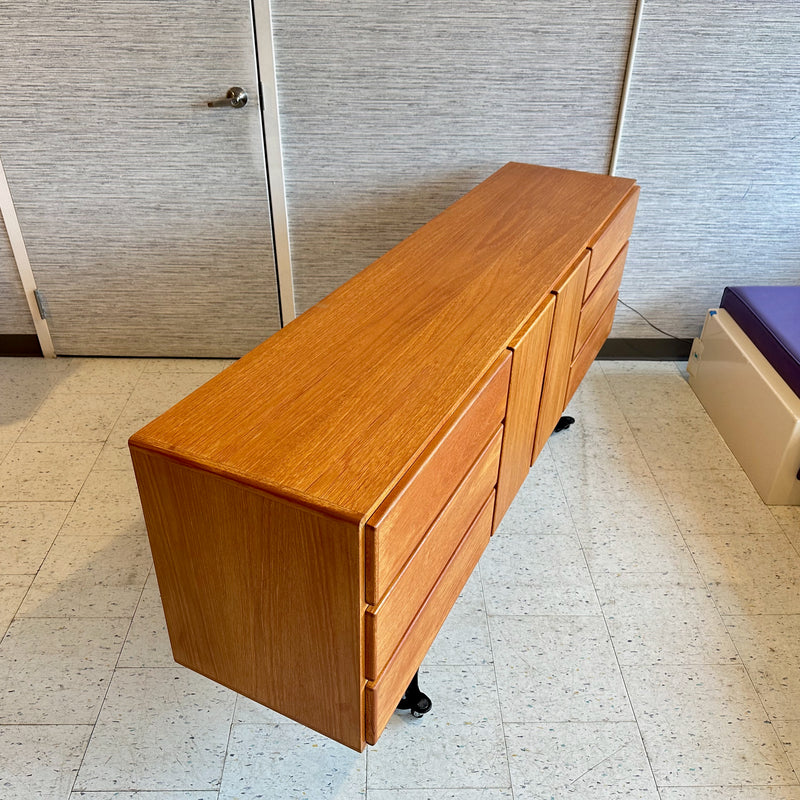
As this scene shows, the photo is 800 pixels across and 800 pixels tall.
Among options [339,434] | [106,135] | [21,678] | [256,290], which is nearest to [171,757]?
[21,678]

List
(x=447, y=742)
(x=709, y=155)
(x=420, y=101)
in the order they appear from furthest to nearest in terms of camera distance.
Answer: (x=709, y=155) < (x=420, y=101) < (x=447, y=742)

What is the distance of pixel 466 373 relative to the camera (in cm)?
138

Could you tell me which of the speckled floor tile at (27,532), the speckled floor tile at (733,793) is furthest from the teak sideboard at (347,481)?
the speckled floor tile at (27,532)

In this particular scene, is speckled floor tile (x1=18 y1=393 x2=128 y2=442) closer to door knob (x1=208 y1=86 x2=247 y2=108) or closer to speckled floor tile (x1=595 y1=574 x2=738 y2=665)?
door knob (x1=208 y1=86 x2=247 y2=108)

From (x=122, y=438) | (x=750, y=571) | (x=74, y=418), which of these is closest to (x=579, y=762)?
(x=750, y=571)

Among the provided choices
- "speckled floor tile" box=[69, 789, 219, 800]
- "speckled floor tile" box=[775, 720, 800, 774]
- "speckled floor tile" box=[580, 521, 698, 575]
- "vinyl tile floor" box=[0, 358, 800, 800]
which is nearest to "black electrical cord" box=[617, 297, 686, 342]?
"vinyl tile floor" box=[0, 358, 800, 800]

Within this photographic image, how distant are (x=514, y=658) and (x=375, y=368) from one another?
0.85 metres

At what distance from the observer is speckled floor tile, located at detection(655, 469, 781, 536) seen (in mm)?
2148

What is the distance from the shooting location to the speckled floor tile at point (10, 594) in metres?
1.83

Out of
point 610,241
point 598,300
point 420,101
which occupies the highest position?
point 420,101

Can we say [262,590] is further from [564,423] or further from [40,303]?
[40,303]

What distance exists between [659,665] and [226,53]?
7.18 feet

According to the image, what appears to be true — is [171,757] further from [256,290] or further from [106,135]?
[106,135]

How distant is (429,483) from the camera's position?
123 centimetres
